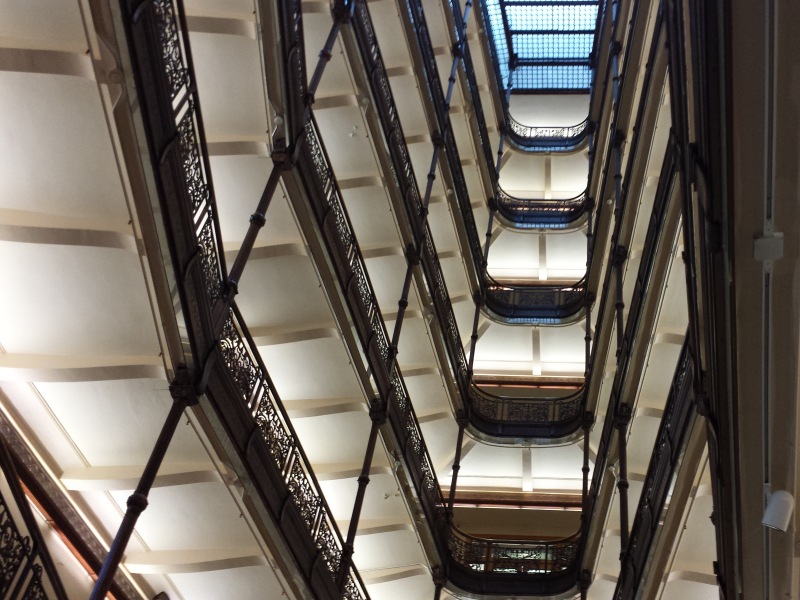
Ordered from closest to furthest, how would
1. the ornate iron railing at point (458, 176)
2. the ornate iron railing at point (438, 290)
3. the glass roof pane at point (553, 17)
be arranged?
the ornate iron railing at point (438, 290) < the ornate iron railing at point (458, 176) < the glass roof pane at point (553, 17)

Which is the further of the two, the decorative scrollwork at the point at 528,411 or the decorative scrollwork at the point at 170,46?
the decorative scrollwork at the point at 528,411

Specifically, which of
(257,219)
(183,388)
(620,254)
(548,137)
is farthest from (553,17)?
(183,388)

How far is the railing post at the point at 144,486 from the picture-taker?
562 centimetres

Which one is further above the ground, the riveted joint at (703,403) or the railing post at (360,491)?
the railing post at (360,491)

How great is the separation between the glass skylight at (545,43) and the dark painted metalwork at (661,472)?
749 inches

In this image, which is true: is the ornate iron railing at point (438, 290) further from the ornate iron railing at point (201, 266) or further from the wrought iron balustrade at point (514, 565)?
the ornate iron railing at point (201, 266)

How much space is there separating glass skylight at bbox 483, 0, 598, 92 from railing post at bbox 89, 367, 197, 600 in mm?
22037

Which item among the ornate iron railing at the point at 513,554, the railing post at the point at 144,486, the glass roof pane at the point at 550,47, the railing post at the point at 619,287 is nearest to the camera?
the railing post at the point at 144,486

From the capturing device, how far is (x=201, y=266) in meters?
6.83

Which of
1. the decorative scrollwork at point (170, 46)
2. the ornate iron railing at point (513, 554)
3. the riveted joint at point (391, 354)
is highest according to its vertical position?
the riveted joint at point (391, 354)

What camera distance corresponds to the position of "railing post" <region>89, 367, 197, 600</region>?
562 cm

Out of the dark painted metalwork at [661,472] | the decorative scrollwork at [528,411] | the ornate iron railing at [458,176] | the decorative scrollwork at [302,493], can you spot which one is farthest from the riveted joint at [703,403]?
the decorative scrollwork at [528,411]

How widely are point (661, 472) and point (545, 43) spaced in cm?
2117

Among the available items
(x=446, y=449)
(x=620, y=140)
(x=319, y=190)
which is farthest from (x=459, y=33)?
(x=319, y=190)
